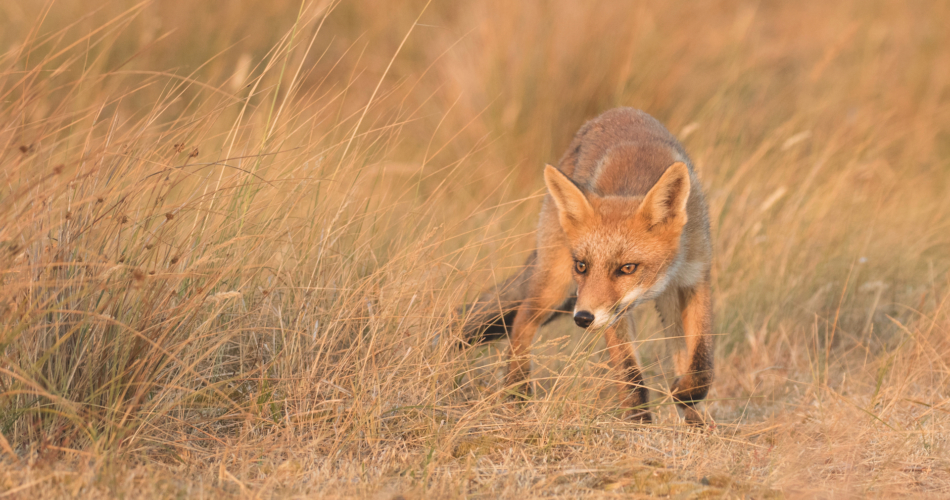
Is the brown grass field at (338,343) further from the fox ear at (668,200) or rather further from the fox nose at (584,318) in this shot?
the fox ear at (668,200)

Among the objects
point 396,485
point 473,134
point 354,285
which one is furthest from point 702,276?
point 473,134

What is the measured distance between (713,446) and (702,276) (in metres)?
1.08

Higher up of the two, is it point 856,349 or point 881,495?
point 881,495

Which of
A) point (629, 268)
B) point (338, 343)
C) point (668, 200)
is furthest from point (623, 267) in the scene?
point (338, 343)

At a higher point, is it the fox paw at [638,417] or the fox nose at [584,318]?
the fox nose at [584,318]

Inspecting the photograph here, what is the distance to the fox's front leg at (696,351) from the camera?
379 centimetres

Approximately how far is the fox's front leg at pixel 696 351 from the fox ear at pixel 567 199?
2.19ft

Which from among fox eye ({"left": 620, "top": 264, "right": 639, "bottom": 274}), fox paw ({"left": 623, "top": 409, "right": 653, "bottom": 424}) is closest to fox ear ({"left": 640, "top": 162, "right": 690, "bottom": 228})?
fox eye ({"left": 620, "top": 264, "right": 639, "bottom": 274})

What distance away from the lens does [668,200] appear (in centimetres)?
373

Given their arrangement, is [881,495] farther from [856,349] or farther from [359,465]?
[856,349]

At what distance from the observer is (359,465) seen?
2734 mm

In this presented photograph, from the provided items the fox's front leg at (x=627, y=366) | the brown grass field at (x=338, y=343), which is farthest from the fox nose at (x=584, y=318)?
the fox's front leg at (x=627, y=366)

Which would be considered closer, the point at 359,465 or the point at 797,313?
the point at 359,465

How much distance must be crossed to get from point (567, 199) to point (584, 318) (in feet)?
2.21
